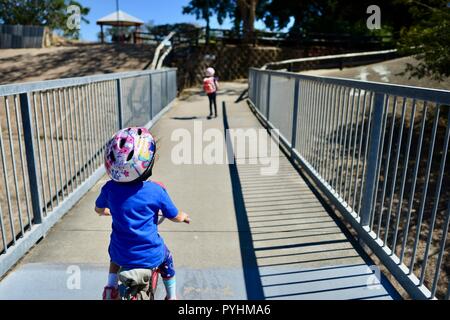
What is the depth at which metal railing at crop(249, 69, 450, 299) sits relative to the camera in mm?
2736

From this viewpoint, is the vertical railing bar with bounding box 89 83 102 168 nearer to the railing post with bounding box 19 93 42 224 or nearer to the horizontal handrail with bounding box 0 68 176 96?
the horizontal handrail with bounding box 0 68 176 96

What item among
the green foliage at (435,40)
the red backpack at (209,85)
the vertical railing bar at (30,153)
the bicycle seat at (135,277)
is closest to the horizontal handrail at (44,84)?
the vertical railing bar at (30,153)

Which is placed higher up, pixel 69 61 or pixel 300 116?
pixel 69 61

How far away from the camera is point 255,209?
4629 mm

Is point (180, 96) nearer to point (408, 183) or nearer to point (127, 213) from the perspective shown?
point (408, 183)

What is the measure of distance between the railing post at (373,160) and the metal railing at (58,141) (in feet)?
9.74

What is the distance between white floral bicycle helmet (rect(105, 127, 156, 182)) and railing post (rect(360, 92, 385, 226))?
220 centimetres

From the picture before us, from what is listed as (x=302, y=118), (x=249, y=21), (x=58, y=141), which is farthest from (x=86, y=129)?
(x=249, y=21)

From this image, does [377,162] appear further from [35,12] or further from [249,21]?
[35,12]

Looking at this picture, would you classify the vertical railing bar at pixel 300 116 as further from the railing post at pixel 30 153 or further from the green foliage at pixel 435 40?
the railing post at pixel 30 153

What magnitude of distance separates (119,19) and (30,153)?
31.7 metres

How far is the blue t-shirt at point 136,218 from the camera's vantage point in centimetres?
226
